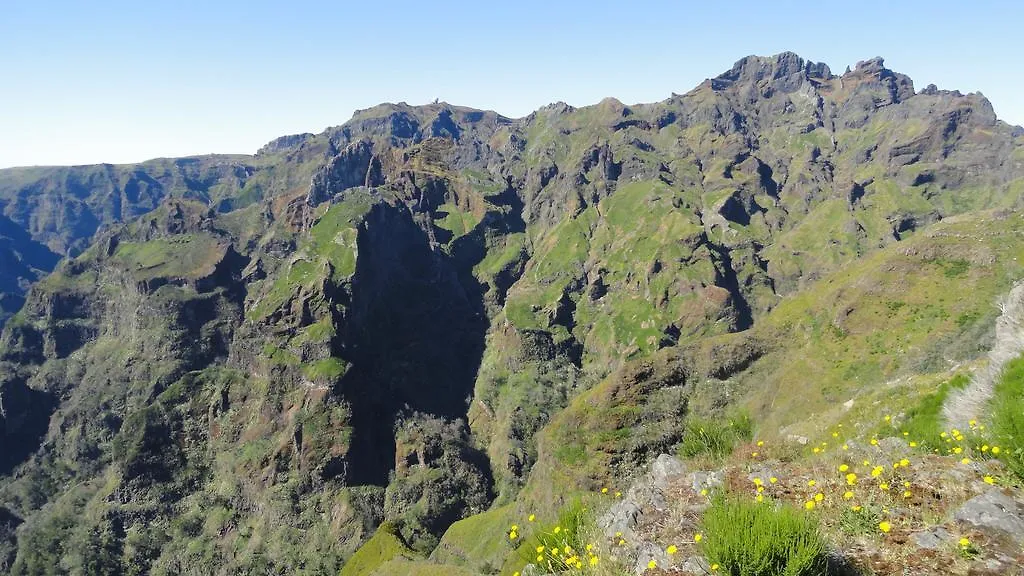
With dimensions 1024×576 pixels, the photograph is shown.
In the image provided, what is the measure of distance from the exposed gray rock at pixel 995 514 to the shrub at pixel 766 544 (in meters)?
3.50

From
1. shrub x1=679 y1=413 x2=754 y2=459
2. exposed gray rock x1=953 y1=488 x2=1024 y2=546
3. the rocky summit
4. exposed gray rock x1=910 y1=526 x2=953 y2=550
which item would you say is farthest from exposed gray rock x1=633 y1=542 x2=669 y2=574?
shrub x1=679 y1=413 x2=754 y2=459

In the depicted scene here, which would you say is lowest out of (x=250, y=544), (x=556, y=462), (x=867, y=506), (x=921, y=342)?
(x=250, y=544)

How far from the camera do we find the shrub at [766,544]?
7621mm

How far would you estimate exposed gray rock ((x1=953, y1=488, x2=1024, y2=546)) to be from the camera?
8.85 m

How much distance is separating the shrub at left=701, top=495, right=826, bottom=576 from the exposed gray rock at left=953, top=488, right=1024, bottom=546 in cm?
350

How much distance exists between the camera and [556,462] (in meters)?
75.6

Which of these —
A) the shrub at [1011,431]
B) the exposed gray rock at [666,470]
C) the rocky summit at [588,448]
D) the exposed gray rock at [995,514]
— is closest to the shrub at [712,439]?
the rocky summit at [588,448]

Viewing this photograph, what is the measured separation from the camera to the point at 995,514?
30.1ft

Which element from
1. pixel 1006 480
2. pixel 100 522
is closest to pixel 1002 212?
pixel 1006 480

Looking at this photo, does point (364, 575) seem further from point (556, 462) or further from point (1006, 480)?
point (1006, 480)

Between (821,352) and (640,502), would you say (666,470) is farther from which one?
(821,352)

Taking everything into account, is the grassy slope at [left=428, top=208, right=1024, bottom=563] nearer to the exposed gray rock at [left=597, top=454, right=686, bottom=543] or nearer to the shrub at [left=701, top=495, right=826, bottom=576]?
the exposed gray rock at [left=597, top=454, right=686, bottom=543]

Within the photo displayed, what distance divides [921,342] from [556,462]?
52683mm

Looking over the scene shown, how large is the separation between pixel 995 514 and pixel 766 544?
17.3ft
